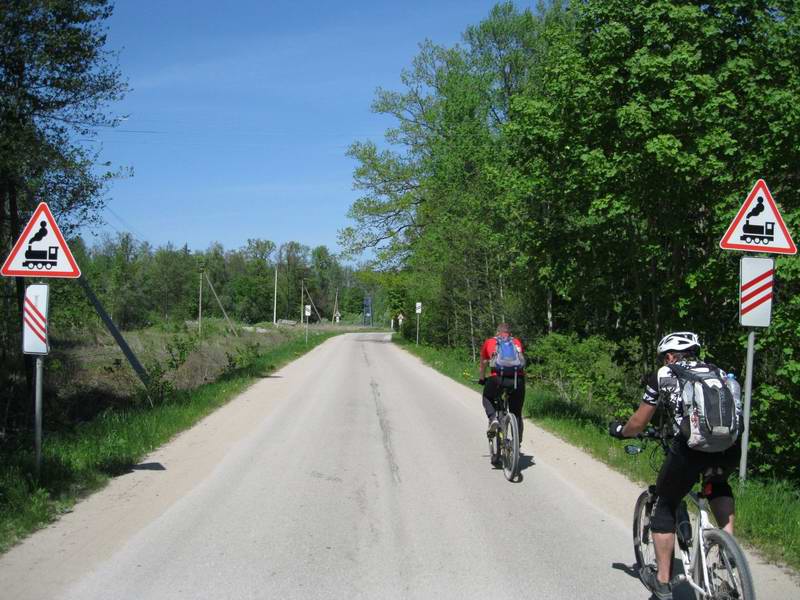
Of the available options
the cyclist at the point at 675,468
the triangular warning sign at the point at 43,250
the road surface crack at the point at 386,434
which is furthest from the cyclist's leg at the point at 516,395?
the triangular warning sign at the point at 43,250

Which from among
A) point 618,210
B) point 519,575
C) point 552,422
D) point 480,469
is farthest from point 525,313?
point 519,575

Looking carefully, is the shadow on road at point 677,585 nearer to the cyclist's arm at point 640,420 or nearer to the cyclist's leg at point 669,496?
the cyclist's leg at point 669,496

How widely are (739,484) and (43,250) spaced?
7.89 m

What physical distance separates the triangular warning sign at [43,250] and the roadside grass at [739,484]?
6.38 metres

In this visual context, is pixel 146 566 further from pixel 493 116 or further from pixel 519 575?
pixel 493 116

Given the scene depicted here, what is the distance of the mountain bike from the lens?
8055 mm

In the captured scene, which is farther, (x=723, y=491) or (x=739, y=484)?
(x=739, y=484)

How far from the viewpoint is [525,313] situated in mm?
25609

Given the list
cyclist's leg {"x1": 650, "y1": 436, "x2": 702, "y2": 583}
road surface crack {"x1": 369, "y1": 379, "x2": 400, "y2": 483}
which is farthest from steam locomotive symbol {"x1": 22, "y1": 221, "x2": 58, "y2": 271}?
cyclist's leg {"x1": 650, "y1": 436, "x2": 702, "y2": 583}

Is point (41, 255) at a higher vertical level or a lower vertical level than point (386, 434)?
higher

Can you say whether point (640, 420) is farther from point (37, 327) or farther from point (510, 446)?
point (37, 327)

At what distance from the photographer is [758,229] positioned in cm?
698

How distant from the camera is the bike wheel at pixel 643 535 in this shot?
190 inches

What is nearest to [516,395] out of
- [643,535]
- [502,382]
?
[502,382]
